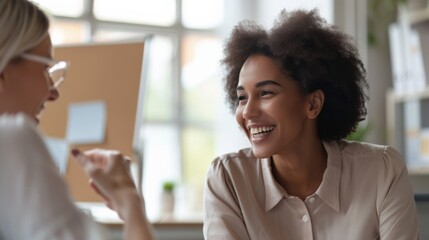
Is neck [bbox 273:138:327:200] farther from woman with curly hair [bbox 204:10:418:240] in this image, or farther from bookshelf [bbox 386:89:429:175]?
bookshelf [bbox 386:89:429:175]

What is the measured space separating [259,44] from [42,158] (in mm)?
1108

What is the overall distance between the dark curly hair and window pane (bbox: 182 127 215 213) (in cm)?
200

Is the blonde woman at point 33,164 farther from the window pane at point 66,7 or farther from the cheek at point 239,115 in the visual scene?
the window pane at point 66,7

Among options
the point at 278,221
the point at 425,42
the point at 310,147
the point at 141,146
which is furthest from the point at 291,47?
the point at 425,42

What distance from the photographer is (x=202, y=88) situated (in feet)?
13.4

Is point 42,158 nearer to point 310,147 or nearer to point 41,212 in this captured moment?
point 41,212

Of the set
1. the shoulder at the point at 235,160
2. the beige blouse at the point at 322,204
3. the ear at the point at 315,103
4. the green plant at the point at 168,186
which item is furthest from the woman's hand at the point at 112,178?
the green plant at the point at 168,186

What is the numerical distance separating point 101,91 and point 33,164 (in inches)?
88.7

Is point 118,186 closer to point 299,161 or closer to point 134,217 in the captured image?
point 134,217

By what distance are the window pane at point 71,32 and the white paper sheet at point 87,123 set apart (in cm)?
78

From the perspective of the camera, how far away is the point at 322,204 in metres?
1.90

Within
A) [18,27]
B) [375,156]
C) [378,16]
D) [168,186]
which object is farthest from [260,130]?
[378,16]

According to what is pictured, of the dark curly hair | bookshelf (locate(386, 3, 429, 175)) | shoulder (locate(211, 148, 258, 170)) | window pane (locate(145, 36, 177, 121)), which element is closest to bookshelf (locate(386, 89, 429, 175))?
bookshelf (locate(386, 3, 429, 175))

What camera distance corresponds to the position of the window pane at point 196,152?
13.2 feet
